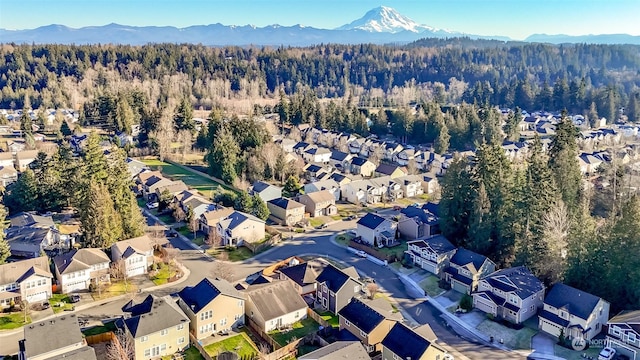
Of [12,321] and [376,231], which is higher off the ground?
[376,231]

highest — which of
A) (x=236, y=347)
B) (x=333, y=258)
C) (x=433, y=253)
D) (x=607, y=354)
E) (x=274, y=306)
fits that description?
(x=433, y=253)

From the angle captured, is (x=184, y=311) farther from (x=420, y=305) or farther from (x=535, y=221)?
(x=535, y=221)

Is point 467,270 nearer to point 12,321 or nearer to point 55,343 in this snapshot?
point 55,343

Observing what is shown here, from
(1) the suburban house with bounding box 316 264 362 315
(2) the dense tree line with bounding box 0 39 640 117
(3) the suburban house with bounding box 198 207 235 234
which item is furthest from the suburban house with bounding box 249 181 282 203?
(2) the dense tree line with bounding box 0 39 640 117

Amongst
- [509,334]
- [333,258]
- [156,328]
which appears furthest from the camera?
[333,258]

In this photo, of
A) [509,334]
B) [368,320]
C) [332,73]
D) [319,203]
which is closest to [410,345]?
[368,320]

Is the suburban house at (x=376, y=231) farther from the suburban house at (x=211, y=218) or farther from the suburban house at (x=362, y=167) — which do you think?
the suburban house at (x=362, y=167)
